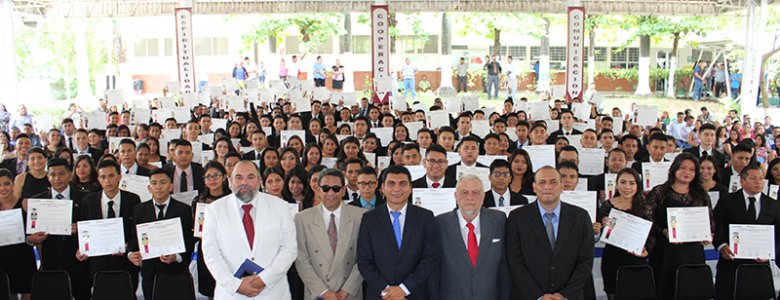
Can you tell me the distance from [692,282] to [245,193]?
3.94 meters

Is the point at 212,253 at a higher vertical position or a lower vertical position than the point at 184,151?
lower

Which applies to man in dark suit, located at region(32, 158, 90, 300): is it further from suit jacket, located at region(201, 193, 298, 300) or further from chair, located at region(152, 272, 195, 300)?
suit jacket, located at region(201, 193, 298, 300)

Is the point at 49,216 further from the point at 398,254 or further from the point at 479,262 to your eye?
the point at 479,262

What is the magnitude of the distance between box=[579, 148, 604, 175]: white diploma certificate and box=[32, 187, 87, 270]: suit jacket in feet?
19.4

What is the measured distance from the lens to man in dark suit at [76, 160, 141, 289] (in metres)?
6.00

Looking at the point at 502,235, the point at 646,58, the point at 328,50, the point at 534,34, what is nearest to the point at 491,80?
the point at 534,34

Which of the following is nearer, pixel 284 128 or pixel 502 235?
pixel 502 235

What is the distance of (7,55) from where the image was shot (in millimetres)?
20266

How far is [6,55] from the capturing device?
20.2m

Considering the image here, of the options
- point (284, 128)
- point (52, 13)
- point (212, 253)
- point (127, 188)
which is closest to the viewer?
point (212, 253)

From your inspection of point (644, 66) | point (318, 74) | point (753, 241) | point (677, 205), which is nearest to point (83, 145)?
point (677, 205)

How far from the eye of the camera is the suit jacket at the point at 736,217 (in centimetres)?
602

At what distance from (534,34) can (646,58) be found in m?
5.54

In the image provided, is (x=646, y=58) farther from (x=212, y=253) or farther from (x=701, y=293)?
(x=212, y=253)
